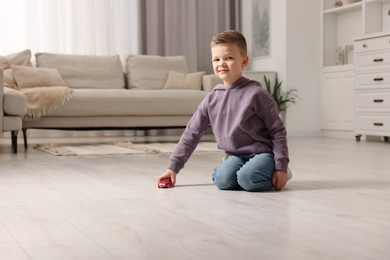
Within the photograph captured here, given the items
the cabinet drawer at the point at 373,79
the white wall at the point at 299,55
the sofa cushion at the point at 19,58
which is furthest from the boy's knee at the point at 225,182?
the white wall at the point at 299,55

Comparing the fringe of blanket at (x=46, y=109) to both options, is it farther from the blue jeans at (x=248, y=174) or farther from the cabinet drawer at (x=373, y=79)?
the blue jeans at (x=248, y=174)

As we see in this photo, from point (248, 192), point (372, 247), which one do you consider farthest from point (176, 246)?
point (248, 192)

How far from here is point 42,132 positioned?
22.9ft

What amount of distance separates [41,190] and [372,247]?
1.43m

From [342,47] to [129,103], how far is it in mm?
2585

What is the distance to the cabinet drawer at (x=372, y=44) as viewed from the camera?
5.76 meters

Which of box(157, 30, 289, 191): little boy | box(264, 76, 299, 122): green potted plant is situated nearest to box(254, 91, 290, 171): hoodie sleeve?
box(157, 30, 289, 191): little boy

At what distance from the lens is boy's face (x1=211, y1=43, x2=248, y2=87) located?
2539 mm

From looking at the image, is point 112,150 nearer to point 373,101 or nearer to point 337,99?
point 373,101

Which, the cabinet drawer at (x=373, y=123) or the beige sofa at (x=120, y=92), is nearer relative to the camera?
the beige sofa at (x=120, y=92)

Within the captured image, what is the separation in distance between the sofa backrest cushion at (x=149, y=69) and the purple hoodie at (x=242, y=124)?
12.7 ft

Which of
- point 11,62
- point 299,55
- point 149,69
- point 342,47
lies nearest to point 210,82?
A: point 149,69

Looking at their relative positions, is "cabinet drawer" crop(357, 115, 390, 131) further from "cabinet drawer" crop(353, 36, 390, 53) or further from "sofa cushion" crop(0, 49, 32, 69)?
"sofa cushion" crop(0, 49, 32, 69)

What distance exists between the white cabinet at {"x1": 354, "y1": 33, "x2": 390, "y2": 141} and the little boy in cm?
344
